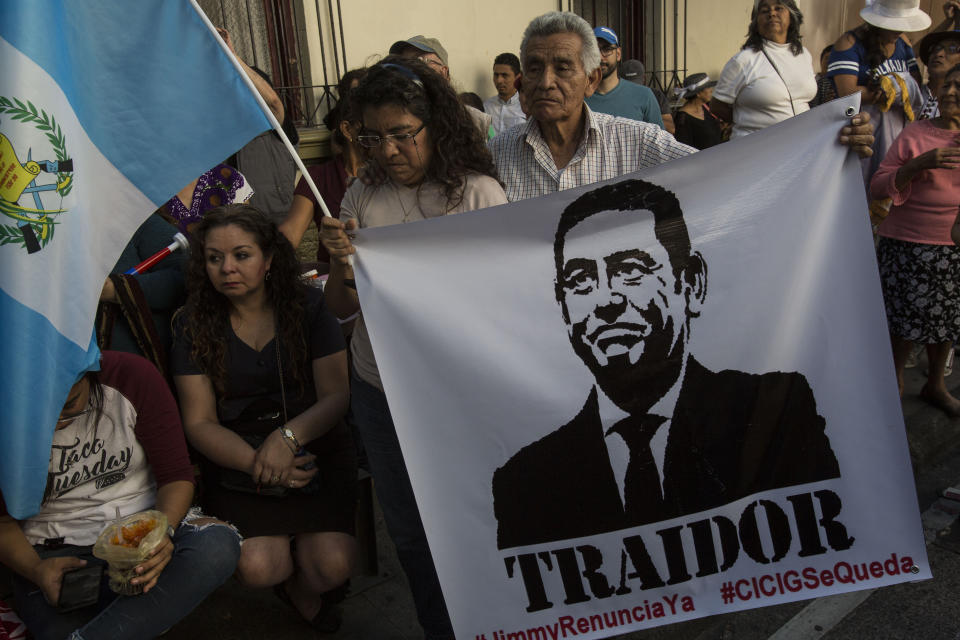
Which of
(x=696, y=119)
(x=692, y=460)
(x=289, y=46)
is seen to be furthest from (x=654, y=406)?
(x=289, y=46)

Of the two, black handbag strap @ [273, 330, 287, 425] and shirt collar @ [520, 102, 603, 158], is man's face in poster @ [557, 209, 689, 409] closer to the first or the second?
shirt collar @ [520, 102, 603, 158]

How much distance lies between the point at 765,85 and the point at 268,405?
357 cm

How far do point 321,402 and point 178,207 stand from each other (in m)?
1.29

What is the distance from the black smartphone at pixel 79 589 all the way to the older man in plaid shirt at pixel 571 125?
1.74 m

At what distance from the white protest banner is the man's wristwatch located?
0.64m

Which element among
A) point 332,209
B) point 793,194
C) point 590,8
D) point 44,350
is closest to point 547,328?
point 793,194

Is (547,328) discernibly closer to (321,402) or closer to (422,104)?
(422,104)

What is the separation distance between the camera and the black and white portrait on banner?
7.32ft

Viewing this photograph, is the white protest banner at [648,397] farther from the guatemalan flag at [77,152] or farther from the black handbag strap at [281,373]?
the black handbag strap at [281,373]

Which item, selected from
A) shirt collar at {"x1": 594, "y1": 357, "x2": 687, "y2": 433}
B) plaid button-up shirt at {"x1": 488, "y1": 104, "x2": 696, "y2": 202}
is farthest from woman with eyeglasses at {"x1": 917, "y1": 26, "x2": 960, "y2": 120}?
shirt collar at {"x1": 594, "y1": 357, "x2": 687, "y2": 433}

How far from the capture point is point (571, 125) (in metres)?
2.60

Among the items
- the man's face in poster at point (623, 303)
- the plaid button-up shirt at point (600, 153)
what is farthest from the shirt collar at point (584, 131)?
the man's face in poster at point (623, 303)

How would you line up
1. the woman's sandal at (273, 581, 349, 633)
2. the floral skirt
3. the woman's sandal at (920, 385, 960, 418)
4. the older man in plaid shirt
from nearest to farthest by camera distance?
1. the older man in plaid shirt
2. the woman's sandal at (273, 581, 349, 633)
3. the floral skirt
4. the woman's sandal at (920, 385, 960, 418)

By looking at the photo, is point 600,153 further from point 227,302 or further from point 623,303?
point 227,302
